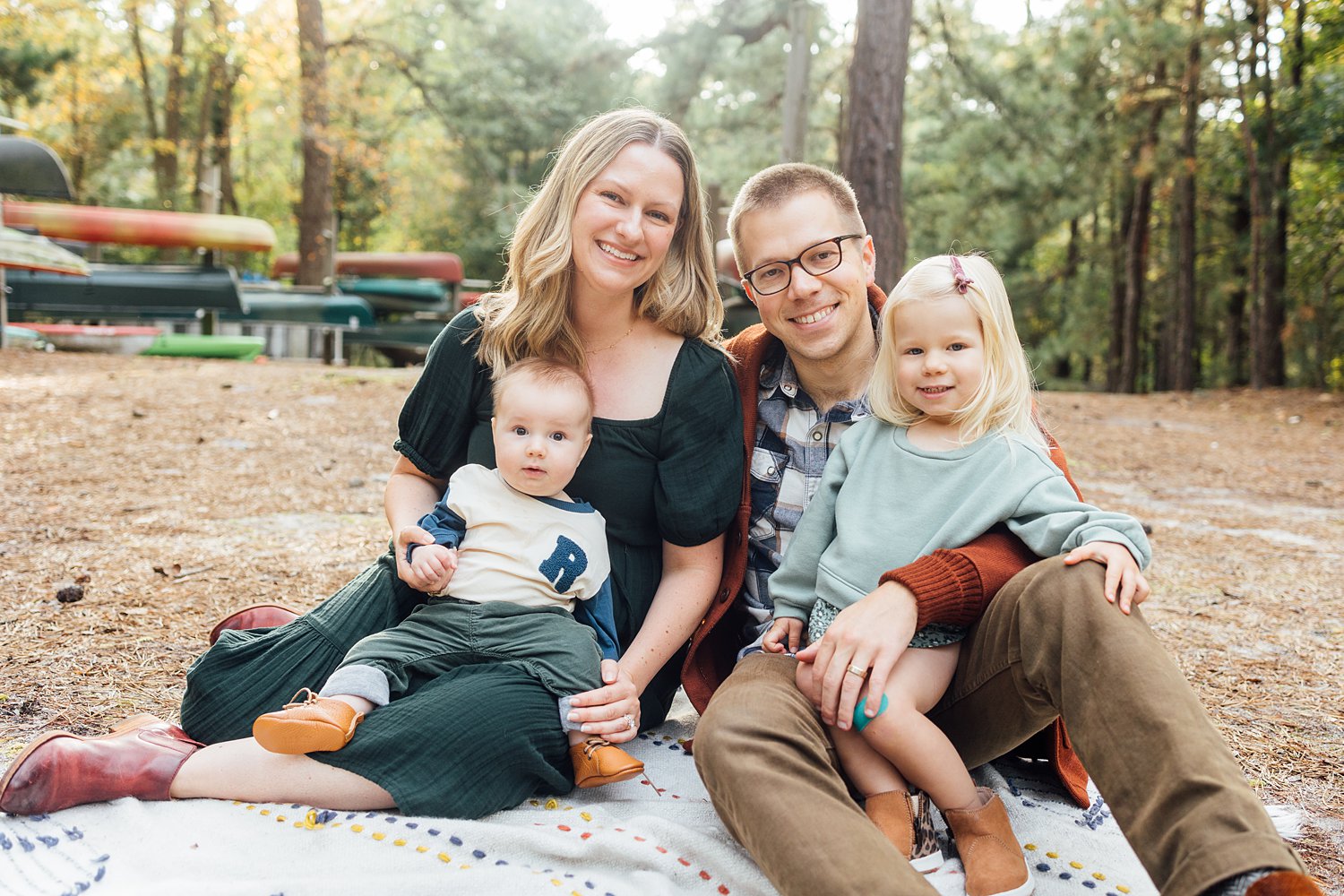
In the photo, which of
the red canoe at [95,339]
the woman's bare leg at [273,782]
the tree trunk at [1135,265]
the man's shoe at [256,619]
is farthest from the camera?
the tree trunk at [1135,265]

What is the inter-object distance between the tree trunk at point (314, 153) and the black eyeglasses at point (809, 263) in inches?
494

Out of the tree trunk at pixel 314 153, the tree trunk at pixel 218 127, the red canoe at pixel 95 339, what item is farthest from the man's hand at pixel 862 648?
the tree trunk at pixel 218 127

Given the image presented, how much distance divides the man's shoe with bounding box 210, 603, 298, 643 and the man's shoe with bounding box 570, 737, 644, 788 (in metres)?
0.90

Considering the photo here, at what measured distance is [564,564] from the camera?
230 centimetres

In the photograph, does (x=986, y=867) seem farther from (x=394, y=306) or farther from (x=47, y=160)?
(x=394, y=306)

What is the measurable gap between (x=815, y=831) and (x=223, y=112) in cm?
2348

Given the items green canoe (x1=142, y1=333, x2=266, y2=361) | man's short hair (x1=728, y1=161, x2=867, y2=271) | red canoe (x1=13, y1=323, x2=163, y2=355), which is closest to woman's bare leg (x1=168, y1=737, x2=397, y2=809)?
man's short hair (x1=728, y1=161, x2=867, y2=271)

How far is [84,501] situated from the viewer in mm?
4660

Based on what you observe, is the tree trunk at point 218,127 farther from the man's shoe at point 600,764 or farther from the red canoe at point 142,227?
the man's shoe at point 600,764

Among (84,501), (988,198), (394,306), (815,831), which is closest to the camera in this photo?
(815,831)

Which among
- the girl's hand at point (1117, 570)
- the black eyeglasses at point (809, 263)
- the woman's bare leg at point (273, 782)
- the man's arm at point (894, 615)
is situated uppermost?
the black eyeglasses at point (809, 263)

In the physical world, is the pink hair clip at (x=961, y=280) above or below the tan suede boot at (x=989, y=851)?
above

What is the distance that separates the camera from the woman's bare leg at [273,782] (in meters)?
2.01

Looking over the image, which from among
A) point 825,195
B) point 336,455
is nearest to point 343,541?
point 336,455
